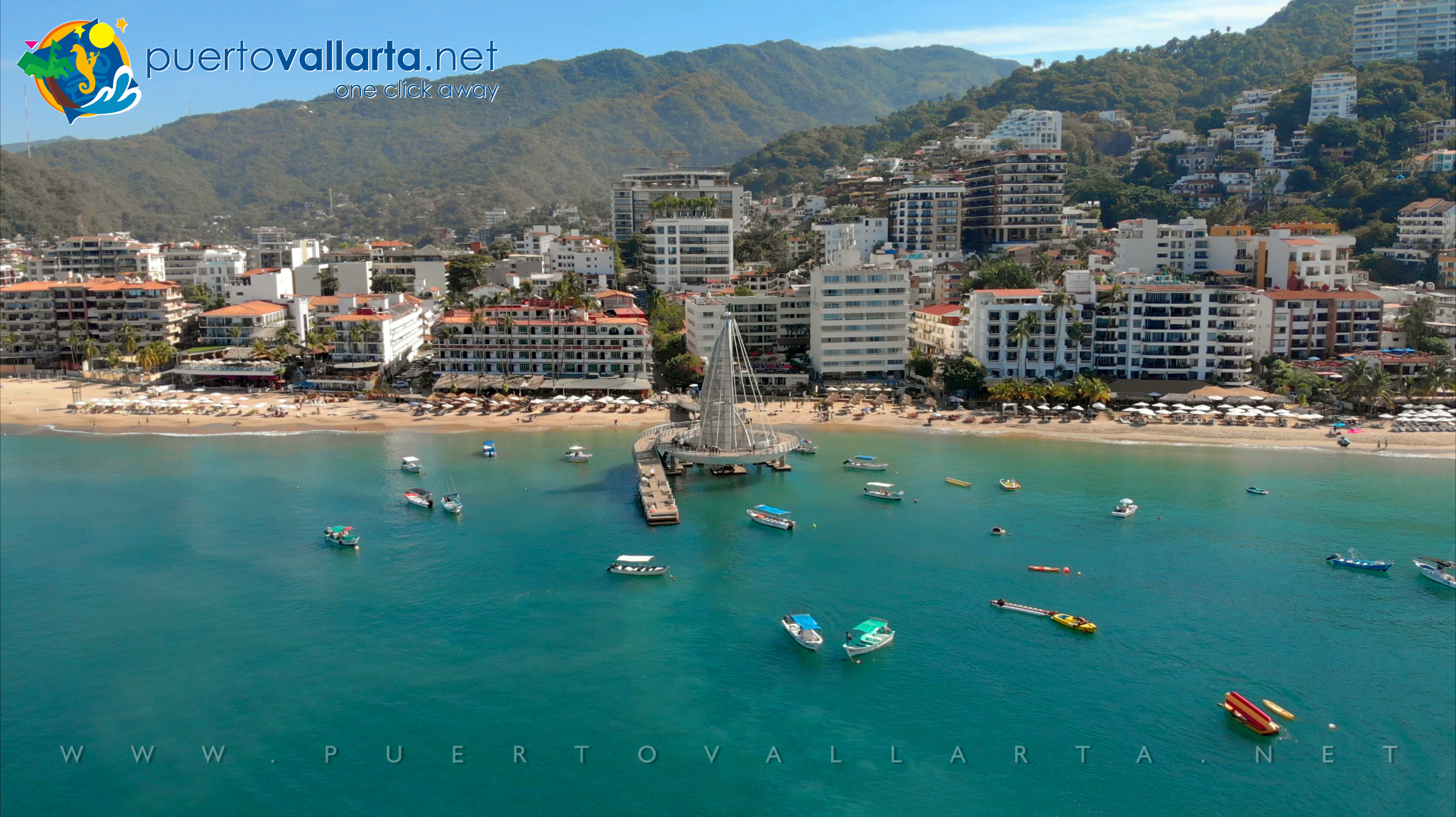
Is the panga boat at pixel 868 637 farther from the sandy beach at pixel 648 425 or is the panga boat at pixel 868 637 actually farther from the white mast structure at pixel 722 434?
the sandy beach at pixel 648 425

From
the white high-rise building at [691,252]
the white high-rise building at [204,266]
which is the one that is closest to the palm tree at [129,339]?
the white high-rise building at [204,266]

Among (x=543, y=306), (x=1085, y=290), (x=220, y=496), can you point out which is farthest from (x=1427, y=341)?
(x=220, y=496)

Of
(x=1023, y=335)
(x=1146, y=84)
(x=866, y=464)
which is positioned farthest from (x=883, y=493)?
(x=1146, y=84)

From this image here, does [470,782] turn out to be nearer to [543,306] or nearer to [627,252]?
[543,306]

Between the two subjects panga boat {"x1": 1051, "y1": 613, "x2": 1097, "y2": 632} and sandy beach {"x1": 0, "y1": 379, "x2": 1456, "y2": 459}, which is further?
sandy beach {"x1": 0, "y1": 379, "x2": 1456, "y2": 459}

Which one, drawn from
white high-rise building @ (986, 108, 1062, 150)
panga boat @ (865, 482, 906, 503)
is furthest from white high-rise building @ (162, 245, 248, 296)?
white high-rise building @ (986, 108, 1062, 150)

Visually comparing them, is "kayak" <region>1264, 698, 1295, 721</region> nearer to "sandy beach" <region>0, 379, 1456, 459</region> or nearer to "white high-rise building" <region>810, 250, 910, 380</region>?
"sandy beach" <region>0, 379, 1456, 459</region>
